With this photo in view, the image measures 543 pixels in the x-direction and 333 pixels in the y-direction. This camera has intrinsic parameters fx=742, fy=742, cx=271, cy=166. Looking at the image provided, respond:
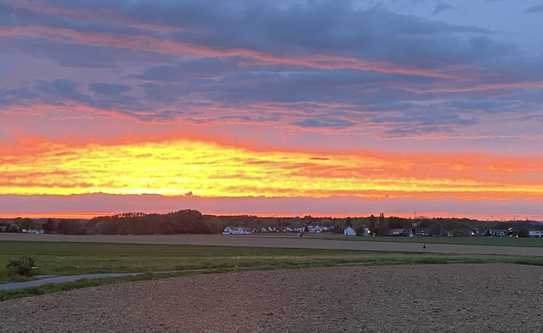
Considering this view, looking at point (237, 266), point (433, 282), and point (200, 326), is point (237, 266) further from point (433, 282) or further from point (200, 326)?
point (200, 326)

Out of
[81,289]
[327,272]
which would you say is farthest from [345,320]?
[327,272]

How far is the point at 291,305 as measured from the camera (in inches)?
1050

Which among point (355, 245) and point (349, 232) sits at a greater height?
point (349, 232)

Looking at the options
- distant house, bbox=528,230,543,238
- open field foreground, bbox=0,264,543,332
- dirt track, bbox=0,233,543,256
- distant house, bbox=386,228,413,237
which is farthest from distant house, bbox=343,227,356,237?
open field foreground, bbox=0,264,543,332

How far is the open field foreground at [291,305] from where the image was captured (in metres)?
21.7

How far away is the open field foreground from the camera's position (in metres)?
21.7

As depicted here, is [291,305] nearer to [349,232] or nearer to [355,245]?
[355,245]

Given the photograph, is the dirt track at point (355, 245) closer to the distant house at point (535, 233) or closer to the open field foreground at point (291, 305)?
the open field foreground at point (291, 305)

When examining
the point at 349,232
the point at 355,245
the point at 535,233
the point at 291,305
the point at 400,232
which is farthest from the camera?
the point at 535,233

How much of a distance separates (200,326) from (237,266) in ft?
86.5

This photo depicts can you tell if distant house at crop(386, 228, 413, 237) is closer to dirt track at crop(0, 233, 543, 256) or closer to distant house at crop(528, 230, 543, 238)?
distant house at crop(528, 230, 543, 238)

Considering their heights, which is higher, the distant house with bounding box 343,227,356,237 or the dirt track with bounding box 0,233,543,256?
the distant house with bounding box 343,227,356,237

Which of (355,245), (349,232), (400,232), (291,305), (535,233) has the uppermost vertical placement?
(535,233)

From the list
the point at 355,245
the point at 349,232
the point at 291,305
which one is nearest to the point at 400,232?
the point at 349,232
